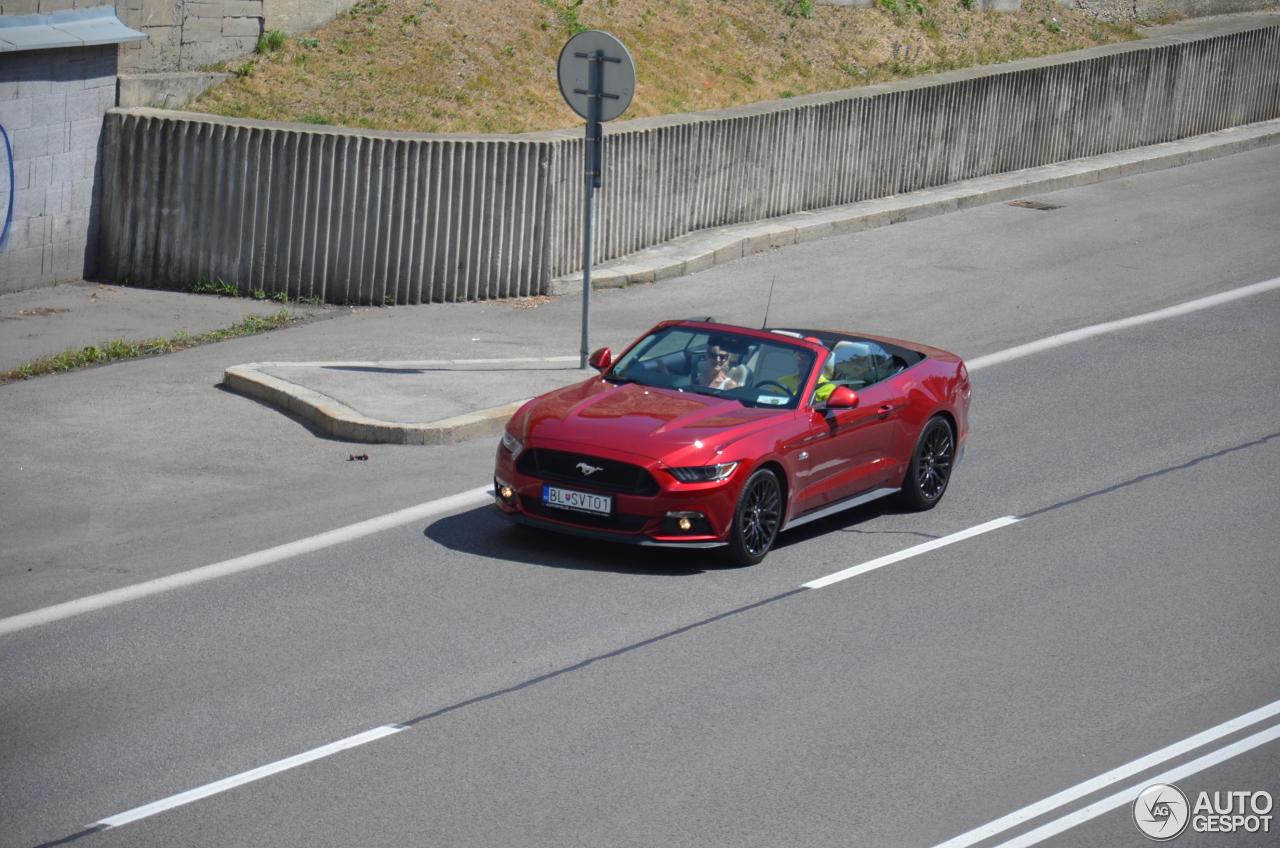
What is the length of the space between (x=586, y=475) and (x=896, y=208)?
12314mm

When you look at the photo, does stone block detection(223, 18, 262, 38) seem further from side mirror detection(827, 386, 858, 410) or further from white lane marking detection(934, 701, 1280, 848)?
white lane marking detection(934, 701, 1280, 848)

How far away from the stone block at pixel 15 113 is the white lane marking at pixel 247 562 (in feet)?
25.0

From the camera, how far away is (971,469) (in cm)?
1205

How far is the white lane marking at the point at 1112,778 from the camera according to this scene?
638 centimetres

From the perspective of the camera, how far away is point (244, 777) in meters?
6.70

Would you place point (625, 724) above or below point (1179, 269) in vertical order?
below

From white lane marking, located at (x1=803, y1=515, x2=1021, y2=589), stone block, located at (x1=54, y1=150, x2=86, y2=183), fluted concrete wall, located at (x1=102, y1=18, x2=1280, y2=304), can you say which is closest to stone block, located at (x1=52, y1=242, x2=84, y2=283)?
fluted concrete wall, located at (x1=102, y1=18, x2=1280, y2=304)

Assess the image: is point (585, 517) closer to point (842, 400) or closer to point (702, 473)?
point (702, 473)

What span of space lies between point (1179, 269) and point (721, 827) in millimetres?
14321

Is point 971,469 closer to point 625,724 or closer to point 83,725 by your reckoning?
point 625,724

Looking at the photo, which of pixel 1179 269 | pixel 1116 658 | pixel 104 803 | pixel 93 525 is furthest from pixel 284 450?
pixel 1179 269

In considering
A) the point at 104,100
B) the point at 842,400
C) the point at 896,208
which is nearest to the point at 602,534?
the point at 842,400

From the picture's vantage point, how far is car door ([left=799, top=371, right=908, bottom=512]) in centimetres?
1010

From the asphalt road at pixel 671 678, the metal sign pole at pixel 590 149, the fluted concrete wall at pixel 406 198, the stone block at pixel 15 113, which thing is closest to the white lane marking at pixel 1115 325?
the asphalt road at pixel 671 678
